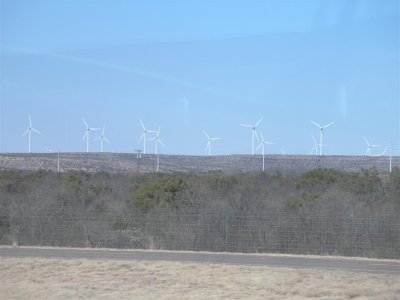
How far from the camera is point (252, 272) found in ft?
58.2

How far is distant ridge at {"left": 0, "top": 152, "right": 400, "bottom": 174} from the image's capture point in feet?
256

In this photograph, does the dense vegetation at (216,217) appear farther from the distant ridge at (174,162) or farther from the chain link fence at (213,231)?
the distant ridge at (174,162)

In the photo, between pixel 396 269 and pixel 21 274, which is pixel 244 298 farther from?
pixel 396 269

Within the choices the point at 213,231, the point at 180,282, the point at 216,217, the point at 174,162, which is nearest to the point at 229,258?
the point at 213,231

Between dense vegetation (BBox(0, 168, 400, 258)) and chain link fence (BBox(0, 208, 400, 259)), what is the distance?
4 cm

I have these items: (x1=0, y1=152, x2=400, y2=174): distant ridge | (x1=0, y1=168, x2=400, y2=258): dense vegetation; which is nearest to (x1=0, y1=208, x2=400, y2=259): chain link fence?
(x1=0, y1=168, x2=400, y2=258): dense vegetation

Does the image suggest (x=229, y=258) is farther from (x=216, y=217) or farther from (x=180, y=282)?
(x=180, y=282)

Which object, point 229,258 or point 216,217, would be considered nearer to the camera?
point 229,258

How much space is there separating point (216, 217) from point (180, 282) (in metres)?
13.0

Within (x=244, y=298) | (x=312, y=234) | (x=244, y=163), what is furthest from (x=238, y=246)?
(x=244, y=163)

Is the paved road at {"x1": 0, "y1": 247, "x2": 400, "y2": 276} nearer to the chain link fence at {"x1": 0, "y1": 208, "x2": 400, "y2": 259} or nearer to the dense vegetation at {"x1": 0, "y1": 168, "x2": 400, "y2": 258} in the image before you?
the chain link fence at {"x1": 0, "y1": 208, "x2": 400, "y2": 259}

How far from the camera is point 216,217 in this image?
96.1 ft

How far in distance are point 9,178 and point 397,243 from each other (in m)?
26.4

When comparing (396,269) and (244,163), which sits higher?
(244,163)
